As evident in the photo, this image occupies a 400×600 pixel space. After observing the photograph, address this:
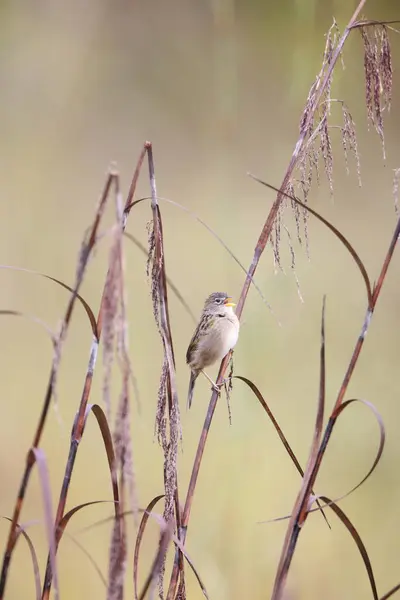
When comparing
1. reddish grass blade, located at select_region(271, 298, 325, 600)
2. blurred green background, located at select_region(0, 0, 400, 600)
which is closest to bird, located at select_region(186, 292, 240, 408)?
blurred green background, located at select_region(0, 0, 400, 600)

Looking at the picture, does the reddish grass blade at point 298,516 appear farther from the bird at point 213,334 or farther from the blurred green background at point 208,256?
the blurred green background at point 208,256

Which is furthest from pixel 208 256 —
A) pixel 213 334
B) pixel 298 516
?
pixel 298 516

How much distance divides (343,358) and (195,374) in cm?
47

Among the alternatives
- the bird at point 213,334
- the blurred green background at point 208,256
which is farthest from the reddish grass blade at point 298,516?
the blurred green background at point 208,256

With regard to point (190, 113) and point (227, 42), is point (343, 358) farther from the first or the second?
point (227, 42)

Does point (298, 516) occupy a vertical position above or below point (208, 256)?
below

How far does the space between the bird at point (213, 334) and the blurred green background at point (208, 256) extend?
325mm

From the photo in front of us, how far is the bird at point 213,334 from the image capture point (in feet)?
3.96

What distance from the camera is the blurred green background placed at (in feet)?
5.16

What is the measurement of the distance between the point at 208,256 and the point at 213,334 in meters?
0.47

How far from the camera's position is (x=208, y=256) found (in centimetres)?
167

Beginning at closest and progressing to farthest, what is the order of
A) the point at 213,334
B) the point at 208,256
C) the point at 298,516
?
the point at 298,516 → the point at 213,334 → the point at 208,256

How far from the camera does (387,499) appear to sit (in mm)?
1693

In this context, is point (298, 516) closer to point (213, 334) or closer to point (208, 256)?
point (213, 334)
